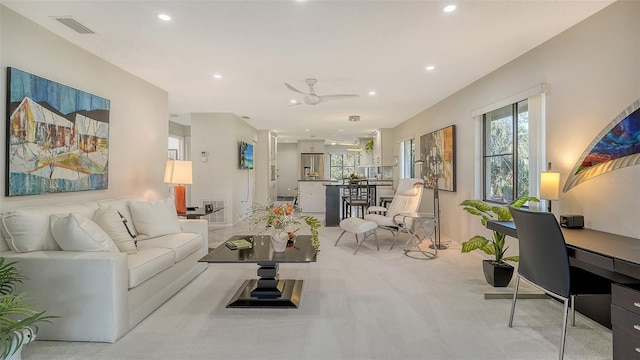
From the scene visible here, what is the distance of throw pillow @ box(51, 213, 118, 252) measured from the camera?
2305 mm

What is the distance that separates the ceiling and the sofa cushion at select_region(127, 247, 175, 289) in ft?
6.50

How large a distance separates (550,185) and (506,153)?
140 centimetres

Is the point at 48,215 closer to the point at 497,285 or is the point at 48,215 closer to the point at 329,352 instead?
the point at 329,352

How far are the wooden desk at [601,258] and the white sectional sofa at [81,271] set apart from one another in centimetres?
302

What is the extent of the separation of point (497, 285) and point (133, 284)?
331 cm

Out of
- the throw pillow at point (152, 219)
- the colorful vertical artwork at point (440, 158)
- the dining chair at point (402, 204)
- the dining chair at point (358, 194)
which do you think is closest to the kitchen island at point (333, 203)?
the dining chair at point (358, 194)

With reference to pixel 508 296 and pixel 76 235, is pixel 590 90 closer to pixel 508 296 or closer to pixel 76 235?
pixel 508 296

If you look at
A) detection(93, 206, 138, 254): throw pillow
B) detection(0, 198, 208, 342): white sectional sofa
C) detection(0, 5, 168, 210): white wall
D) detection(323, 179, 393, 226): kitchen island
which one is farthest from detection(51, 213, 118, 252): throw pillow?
detection(323, 179, 393, 226): kitchen island

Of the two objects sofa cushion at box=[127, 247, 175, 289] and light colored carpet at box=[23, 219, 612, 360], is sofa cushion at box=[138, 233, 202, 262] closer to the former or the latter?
sofa cushion at box=[127, 247, 175, 289]

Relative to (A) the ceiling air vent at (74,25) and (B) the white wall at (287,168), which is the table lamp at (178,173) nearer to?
(A) the ceiling air vent at (74,25)

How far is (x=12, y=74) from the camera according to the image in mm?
2445

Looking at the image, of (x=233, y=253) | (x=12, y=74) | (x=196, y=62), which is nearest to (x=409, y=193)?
(x=233, y=253)

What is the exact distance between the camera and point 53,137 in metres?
2.83

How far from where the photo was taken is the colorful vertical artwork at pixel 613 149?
2.28 meters
